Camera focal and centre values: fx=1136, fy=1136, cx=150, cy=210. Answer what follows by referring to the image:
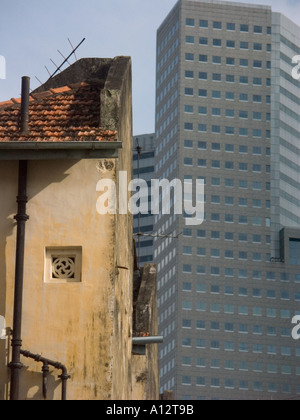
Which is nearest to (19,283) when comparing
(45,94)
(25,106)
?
(25,106)

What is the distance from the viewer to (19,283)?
20.4 metres

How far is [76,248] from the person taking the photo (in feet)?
68.1

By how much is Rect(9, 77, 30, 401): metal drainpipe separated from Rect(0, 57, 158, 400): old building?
0.06 feet

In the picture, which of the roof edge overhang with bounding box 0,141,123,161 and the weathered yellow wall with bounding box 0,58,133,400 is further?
the roof edge overhang with bounding box 0,141,123,161

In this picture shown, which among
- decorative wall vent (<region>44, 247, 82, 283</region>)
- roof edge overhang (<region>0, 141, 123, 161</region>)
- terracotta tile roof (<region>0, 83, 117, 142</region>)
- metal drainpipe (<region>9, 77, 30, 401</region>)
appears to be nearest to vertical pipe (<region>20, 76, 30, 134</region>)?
metal drainpipe (<region>9, 77, 30, 401</region>)

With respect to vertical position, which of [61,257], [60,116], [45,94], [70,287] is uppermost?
[45,94]

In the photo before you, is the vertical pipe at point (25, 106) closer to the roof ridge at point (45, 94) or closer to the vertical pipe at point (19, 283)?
the vertical pipe at point (19, 283)

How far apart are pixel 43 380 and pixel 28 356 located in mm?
518

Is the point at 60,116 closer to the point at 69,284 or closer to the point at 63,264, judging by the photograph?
the point at 63,264

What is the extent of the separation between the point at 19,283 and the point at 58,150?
101 inches

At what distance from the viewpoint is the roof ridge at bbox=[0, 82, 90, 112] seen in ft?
75.9

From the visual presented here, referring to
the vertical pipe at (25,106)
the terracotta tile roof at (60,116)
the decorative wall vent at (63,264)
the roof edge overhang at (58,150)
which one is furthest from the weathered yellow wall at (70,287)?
the vertical pipe at (25,106)

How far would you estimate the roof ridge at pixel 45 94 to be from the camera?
23.1m

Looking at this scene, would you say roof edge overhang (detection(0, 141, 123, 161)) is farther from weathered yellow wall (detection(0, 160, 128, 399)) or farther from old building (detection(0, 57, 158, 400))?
weathered yellow wall (detection(0, 160, 128, 399))
